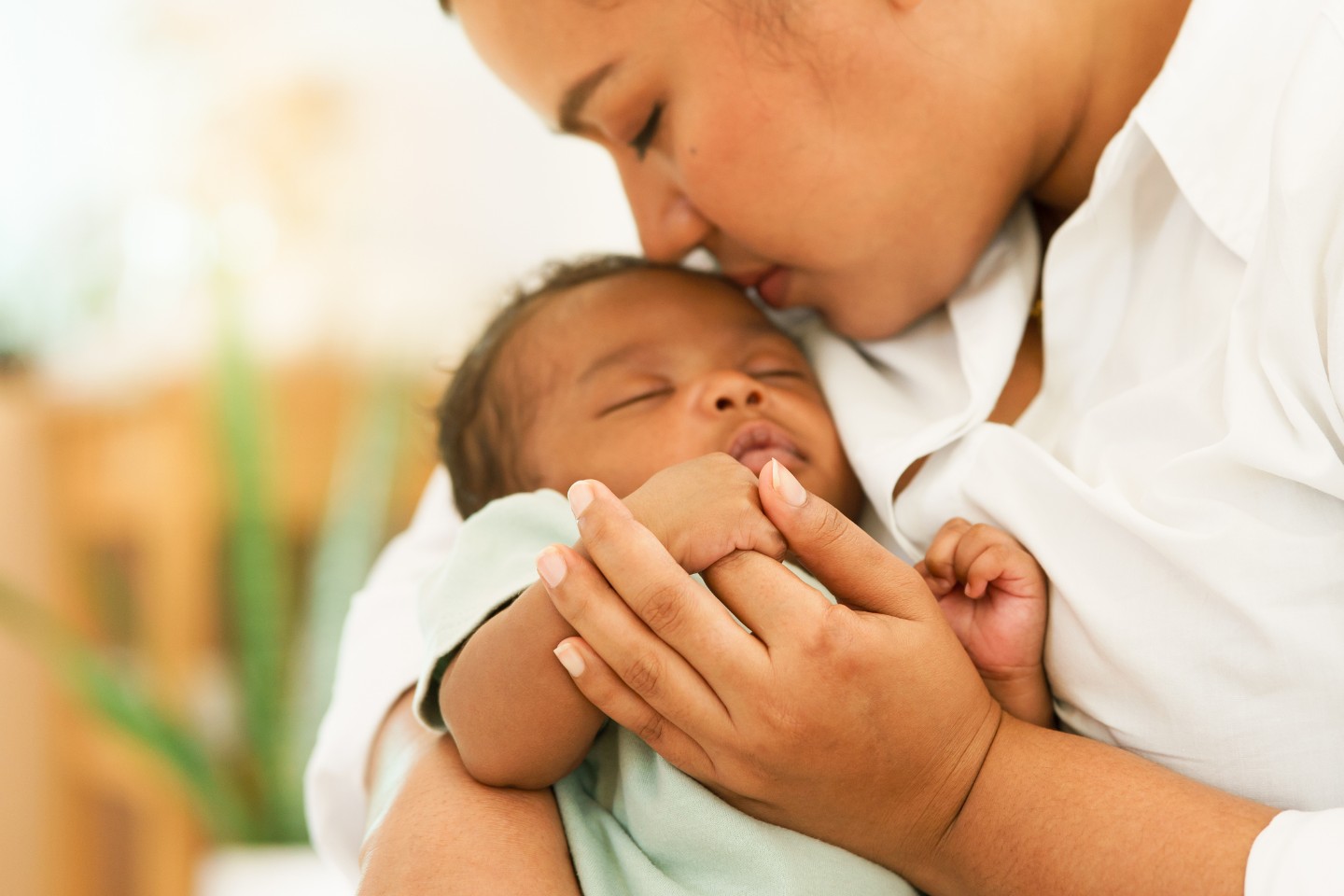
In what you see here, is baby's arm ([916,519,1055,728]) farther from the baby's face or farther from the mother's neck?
the mother's neck

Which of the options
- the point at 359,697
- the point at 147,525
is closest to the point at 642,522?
the point at 359,697

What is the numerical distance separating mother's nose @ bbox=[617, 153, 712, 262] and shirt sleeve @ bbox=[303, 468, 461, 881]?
37 cm

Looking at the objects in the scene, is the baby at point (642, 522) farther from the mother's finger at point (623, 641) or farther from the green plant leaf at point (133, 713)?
the green plant leaf at point (133, 713)

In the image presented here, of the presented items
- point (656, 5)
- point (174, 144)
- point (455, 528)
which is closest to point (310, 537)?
point (174, 144)

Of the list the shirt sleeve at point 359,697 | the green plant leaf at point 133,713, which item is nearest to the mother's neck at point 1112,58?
the shirt sleeve at point 359,697

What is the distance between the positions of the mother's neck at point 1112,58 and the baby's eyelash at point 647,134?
1.13ft

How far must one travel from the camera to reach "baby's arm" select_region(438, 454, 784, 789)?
739 millimetres

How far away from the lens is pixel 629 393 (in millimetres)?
1071

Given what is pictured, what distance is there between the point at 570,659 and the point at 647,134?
20.4 inches

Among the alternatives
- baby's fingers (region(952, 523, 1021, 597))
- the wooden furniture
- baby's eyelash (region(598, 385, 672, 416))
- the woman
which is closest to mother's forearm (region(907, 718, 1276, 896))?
the woman

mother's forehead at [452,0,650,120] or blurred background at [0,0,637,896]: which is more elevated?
mother's forehead at [452,0,650,120]

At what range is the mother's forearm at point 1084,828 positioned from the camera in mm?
683

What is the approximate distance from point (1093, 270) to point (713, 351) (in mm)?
341

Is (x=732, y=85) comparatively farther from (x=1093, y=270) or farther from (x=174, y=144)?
(x=174, y=144)
